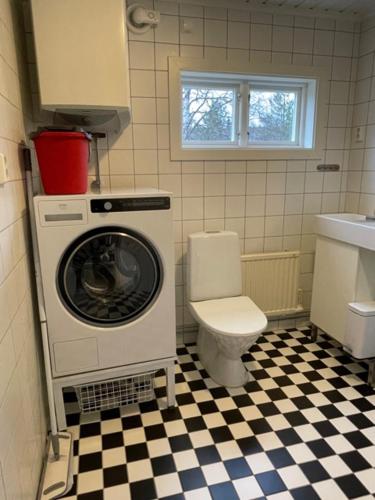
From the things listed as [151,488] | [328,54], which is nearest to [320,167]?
[328,54]

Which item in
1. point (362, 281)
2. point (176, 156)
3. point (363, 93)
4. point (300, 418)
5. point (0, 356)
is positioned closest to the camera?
point (0, 356)

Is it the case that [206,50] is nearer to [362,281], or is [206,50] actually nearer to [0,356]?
[362,281]

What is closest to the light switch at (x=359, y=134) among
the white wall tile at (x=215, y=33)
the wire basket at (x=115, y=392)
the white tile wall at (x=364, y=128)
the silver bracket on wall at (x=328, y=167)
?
the white tile wall at (x=364, y=128)

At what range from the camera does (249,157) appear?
90.7 inches

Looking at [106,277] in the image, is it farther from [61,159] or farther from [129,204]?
[61,159]

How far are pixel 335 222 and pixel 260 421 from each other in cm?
124

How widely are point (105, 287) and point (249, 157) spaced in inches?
52.0

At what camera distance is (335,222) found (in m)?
2.14

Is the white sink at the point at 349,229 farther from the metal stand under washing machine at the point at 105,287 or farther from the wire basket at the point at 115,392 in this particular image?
the wire basket at the point at 115,392

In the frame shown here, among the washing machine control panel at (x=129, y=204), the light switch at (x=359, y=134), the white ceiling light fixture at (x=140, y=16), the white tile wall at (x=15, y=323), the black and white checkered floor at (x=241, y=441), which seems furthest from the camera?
the light switch at (x=359, y=134)

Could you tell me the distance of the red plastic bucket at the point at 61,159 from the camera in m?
1.40

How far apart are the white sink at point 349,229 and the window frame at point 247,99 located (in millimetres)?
499

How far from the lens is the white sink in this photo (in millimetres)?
1890

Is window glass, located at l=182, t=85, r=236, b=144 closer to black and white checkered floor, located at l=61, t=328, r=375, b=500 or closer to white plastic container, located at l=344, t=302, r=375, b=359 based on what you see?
white plastic container, located at l=344, t=302, r=375, b=359
